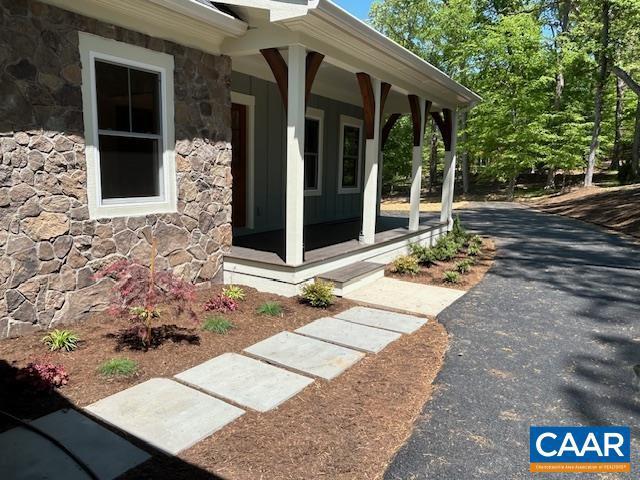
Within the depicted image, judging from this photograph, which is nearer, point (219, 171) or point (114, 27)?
point (114, 27)

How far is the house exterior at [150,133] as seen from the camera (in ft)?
11.4

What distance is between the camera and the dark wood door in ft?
21.7

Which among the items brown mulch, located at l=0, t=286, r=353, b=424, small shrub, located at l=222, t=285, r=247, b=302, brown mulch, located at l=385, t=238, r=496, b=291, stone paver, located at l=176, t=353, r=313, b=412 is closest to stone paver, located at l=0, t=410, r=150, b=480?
brown mulch, located at l=0, t=286, r=353, b=424

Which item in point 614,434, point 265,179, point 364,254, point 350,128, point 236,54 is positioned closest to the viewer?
point 614,434

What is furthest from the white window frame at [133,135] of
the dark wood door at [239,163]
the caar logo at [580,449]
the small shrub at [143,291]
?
the caar logo at [580,449]

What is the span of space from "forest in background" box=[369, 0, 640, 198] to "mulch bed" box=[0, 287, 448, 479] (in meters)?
18.2

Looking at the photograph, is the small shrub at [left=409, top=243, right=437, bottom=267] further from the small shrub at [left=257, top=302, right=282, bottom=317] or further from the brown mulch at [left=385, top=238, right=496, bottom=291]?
the small shrub at [left=257, top=302, right=282, bottom=317]

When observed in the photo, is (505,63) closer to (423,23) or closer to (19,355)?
(423,23)

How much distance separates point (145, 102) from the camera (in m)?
4.37

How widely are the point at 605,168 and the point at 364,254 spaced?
93.9ft

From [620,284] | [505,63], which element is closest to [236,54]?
[620,284]

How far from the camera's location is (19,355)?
10.5ft

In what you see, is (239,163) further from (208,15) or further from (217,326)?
(217,326)

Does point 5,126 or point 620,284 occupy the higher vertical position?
point 5,126
